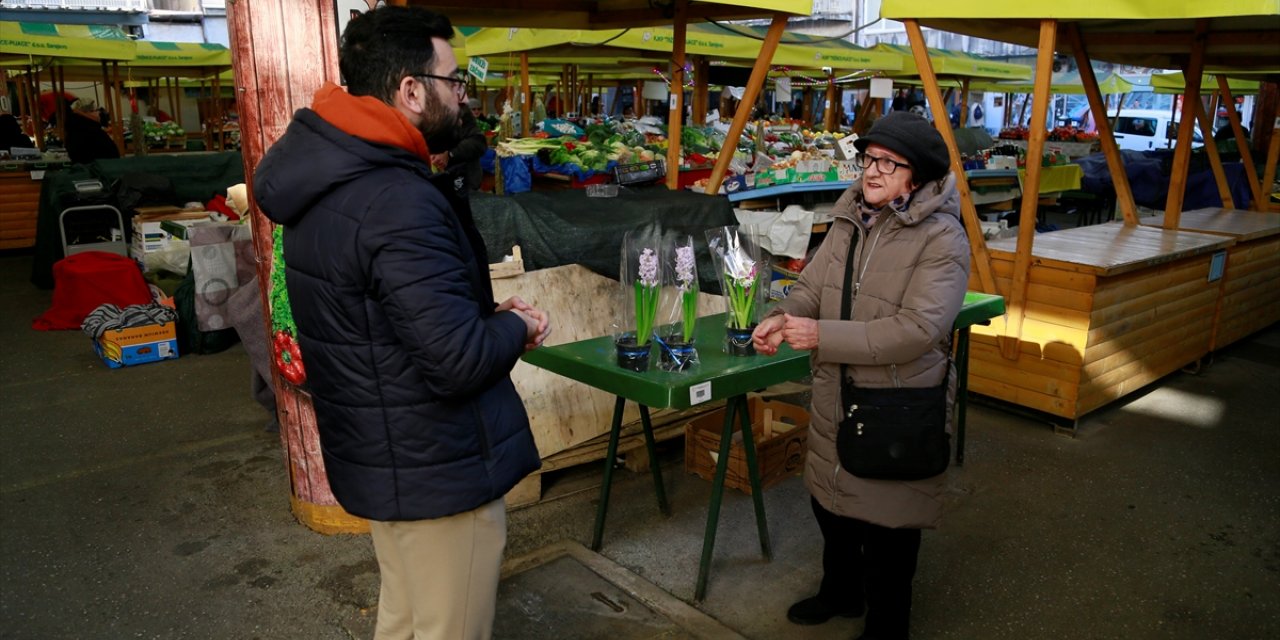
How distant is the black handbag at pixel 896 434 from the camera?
262 cm

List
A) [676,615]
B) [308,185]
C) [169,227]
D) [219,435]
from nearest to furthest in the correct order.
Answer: [308,185] < [676,615] < [219,435] < [169,227]

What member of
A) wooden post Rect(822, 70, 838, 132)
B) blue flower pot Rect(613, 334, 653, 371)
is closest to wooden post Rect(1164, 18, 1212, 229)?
blue flower pot Rect(613, 334, 653, 371)

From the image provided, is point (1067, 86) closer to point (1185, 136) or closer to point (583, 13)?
point (1185, 136)

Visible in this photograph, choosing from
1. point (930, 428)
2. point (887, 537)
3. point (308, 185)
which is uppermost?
point (308, 185)

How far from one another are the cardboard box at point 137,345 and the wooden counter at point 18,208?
214 inches

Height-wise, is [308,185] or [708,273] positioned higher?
[308,185]

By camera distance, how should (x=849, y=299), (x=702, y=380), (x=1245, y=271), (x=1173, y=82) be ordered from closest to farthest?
1. (x=849, y=299)
2. (x=702, y=380)
3. (x=1245, y=271)
4. (x=1173, y=82)

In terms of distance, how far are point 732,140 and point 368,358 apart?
452 centimetres

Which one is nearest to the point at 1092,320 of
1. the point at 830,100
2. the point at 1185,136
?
the point at 1185,136

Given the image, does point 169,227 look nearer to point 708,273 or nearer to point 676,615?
point 708,273

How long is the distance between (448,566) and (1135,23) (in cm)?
622

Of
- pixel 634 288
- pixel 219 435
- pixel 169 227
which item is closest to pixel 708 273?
pixel 634 288

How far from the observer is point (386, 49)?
1.75m

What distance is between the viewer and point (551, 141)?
7848mm
